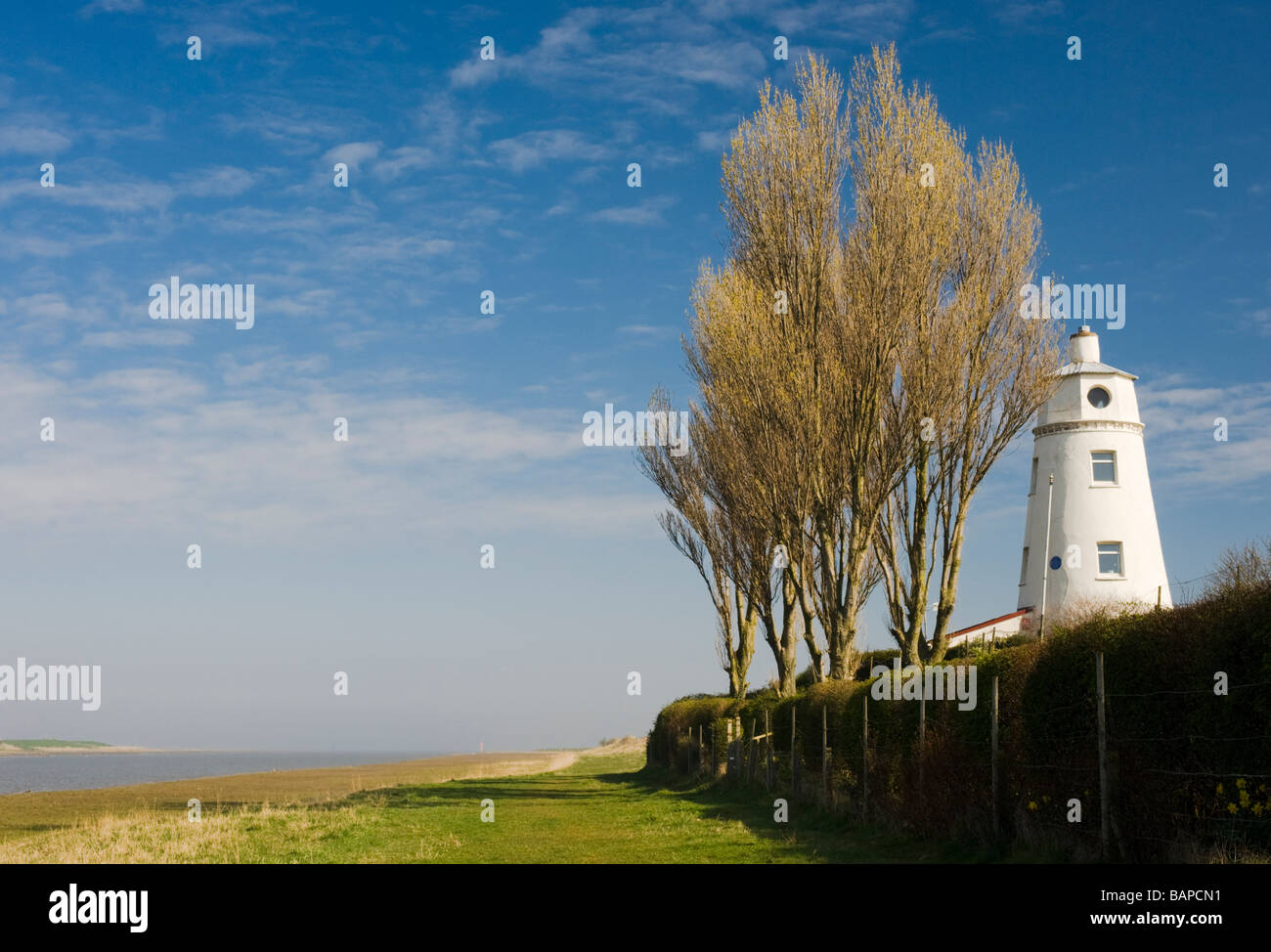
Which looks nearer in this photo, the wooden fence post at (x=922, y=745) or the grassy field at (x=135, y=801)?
the wooden fence post at (x=922, y=745)

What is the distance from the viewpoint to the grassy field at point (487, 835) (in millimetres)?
14094

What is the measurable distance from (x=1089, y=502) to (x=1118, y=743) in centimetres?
2412

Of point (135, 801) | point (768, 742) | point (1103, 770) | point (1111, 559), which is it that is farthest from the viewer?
point (1111, 559)

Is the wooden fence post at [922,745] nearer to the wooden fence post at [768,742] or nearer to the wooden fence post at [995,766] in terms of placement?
the wooden fence post at [995,766]

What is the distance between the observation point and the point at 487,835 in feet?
57.8

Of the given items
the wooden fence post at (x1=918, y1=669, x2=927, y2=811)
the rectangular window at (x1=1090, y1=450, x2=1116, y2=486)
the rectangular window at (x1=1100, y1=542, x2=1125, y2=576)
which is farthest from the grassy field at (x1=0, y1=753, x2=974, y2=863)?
the rectangular window at (x1=1090, y1=450, x2=1116, y2=486)

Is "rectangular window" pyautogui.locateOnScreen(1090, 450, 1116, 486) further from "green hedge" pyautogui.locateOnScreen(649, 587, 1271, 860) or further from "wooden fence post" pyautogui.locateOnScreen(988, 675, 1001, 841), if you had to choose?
"wooden fence post" pyautogui.locateOnScreen(988, 675, 1001, 841)

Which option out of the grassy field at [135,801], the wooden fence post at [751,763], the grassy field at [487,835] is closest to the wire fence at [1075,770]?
the grassy field at [487,835]

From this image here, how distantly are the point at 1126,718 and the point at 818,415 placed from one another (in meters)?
13.1

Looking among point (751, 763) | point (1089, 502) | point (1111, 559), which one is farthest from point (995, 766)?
point (1089, 502)

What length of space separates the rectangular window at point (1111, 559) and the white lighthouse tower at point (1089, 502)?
0.10ft

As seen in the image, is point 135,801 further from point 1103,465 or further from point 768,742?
point 1103,465

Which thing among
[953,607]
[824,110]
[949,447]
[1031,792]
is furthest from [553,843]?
[824,110]

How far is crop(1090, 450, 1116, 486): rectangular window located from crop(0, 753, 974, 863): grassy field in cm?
1593
